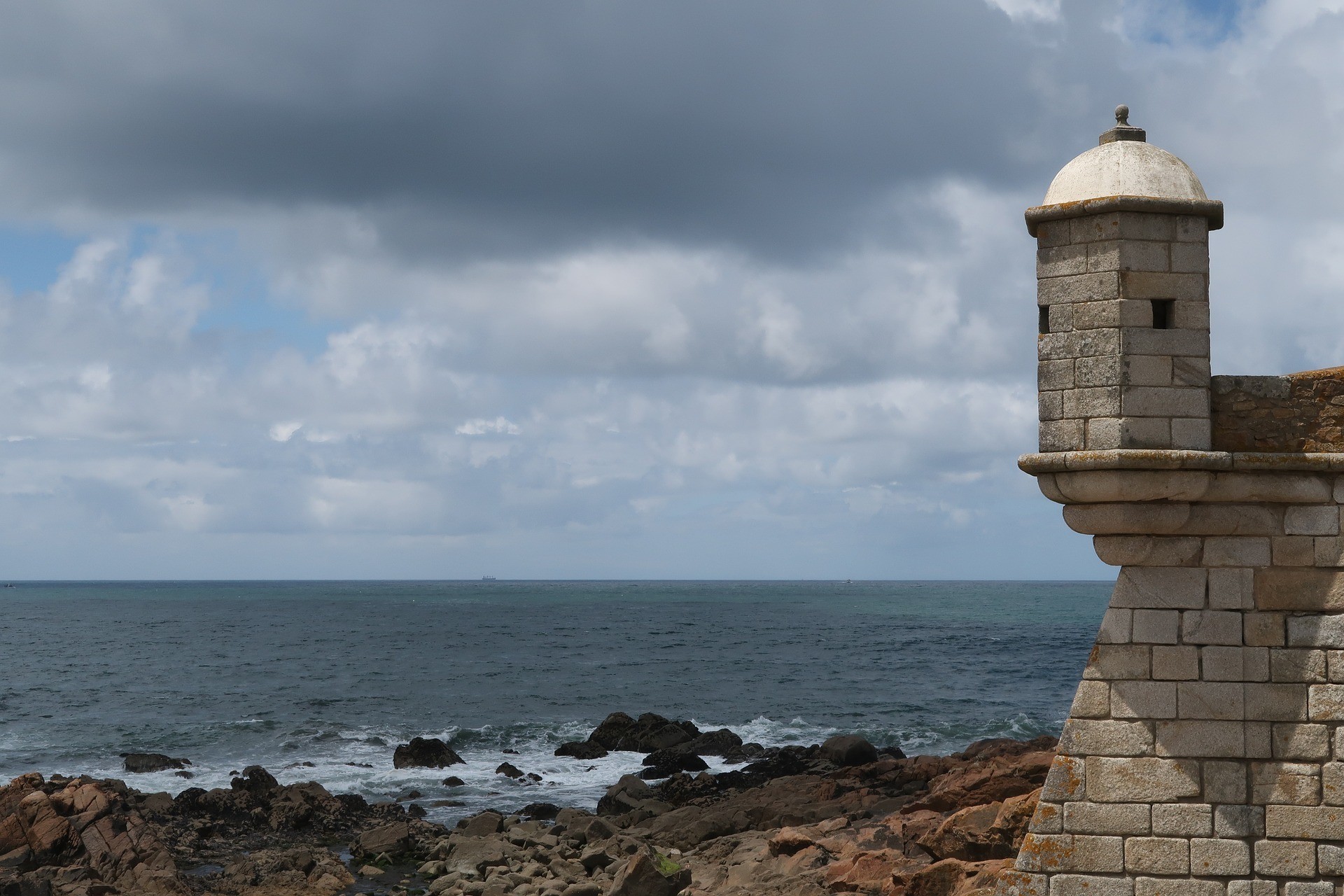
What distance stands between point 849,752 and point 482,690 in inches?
951

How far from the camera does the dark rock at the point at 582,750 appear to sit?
2914 centimetres

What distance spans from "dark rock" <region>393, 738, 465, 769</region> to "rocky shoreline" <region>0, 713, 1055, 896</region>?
16.4ft

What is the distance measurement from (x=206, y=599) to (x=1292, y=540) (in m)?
166

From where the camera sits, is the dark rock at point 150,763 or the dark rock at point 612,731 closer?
the dark rock at point 150,763

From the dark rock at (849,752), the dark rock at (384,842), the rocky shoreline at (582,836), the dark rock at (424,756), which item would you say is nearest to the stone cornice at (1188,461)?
the rocky shoreline at (582,836)

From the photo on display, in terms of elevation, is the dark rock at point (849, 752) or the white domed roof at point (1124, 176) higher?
the white domed roof at point (1124, 176)

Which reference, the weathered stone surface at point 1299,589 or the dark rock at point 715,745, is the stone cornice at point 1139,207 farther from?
the dark rock at point 715,745

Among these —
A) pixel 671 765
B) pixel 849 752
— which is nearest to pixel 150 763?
pixel 671 765

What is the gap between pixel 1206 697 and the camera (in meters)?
7.60

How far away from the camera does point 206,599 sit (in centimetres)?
15538

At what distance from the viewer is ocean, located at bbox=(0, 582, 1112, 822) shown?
28.9 meters

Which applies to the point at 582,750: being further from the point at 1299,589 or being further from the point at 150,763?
the point at 1299,589

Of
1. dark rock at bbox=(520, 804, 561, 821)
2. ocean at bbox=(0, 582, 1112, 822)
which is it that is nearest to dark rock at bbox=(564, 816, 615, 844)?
dark rock at bbox=(520, 804, 561, 821)

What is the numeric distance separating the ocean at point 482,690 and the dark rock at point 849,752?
3743 mm
